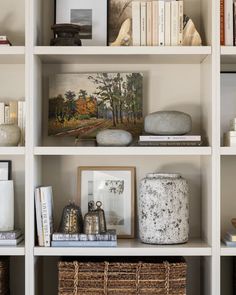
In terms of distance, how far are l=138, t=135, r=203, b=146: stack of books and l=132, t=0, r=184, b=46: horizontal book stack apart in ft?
1.36

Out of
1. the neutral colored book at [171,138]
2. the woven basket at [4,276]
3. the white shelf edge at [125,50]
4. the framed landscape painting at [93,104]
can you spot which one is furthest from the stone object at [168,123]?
the woven basket at [4,276]

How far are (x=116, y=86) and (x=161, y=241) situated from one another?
78 centimetres

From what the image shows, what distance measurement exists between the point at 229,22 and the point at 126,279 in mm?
1213

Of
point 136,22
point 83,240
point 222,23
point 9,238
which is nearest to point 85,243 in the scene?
point 83,240

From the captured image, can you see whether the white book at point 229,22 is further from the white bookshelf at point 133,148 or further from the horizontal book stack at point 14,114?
the horizontal book stack at point 14,114

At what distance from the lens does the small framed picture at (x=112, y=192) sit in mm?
2885

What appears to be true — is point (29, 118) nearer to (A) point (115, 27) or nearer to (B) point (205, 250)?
(A) point (115, 27)

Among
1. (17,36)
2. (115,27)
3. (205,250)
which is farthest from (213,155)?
(17,36)

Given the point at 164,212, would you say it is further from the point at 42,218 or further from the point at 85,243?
the point at 42,218

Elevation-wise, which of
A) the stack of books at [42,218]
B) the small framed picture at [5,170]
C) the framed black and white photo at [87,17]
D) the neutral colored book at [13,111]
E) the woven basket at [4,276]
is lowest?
the woven basket at [4,276]

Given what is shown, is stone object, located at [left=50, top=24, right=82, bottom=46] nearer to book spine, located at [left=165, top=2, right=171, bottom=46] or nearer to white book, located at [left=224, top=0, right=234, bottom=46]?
book spine, located at [left=165, top=2, right=171, bottom=46]

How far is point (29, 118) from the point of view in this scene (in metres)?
2.61

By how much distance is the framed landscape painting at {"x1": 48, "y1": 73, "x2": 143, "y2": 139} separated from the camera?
9.43 ft

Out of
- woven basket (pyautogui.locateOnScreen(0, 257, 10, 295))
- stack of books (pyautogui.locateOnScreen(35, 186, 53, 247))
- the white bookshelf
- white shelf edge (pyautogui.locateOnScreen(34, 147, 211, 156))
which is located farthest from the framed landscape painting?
woven basket (pyautogui.locateOnScreen(0, 257, 10, 295))
